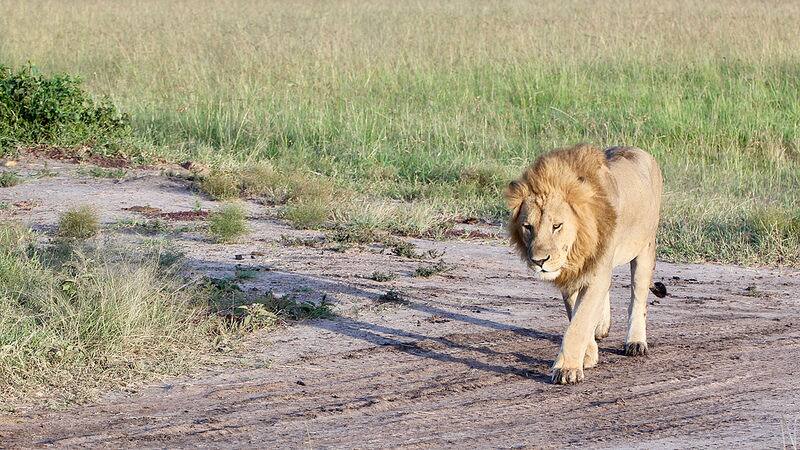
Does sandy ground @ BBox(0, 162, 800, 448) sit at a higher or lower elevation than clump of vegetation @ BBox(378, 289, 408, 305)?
higher

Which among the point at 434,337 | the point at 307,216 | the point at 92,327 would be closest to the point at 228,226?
the point at 307,216

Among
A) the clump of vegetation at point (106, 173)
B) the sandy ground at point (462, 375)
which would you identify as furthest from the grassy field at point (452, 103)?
the sandy ground at point (462, 375)

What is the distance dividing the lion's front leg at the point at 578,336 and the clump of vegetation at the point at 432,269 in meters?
2.39

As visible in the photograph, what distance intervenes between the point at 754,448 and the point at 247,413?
2.20 metres

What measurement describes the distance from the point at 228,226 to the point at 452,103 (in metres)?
5.79

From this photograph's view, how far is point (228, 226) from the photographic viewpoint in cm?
891

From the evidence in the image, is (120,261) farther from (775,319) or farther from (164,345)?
(775,319)

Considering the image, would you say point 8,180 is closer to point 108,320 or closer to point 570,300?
point 108,320

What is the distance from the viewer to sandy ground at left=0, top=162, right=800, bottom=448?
5.12m

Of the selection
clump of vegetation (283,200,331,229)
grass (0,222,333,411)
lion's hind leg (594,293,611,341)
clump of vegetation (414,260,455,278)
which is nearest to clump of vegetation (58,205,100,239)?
grass (0,222,333,411)

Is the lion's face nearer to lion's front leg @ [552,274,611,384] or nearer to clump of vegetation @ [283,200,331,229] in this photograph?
lion's front leg @ [552,274,611,384]

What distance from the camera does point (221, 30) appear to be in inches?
733

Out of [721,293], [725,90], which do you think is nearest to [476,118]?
[725,90]

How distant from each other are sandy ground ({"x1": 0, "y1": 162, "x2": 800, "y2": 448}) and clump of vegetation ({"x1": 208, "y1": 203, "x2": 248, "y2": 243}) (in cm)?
25
